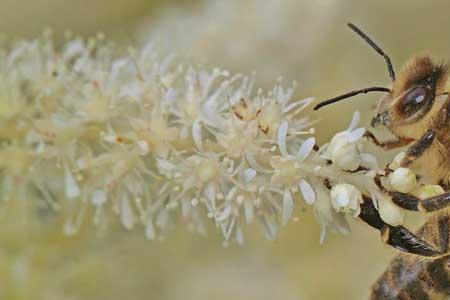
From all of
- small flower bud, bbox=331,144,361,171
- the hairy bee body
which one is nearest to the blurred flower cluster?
small flower bud, bbox=331,144,361,171

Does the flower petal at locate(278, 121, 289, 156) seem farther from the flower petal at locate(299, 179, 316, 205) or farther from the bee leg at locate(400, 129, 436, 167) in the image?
the bee leg at locate(400, 129, 436, 167)

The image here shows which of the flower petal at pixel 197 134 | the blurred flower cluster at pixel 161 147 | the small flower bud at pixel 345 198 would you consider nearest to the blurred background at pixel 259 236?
the blurred flower cluster at pixel 161 147

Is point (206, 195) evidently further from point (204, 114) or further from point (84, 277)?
point (84, 277)

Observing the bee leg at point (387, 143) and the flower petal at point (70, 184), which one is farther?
the flower petal at point (70, 184)

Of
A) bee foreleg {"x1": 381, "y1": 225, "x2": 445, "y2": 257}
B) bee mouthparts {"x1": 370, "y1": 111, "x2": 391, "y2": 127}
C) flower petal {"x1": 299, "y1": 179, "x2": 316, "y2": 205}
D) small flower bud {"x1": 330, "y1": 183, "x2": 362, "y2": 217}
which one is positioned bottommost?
bee foreleg {"x1": 381, "y1": 225, "x2": 445, "y2": 257}

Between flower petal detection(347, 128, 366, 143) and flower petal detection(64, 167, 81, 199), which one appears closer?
flower petal detection(347, 128, 366, 143)

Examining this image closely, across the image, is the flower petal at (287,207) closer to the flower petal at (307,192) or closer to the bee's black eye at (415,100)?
the flower petal at (307,192)

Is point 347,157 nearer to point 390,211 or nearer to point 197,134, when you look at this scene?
point 390,211
